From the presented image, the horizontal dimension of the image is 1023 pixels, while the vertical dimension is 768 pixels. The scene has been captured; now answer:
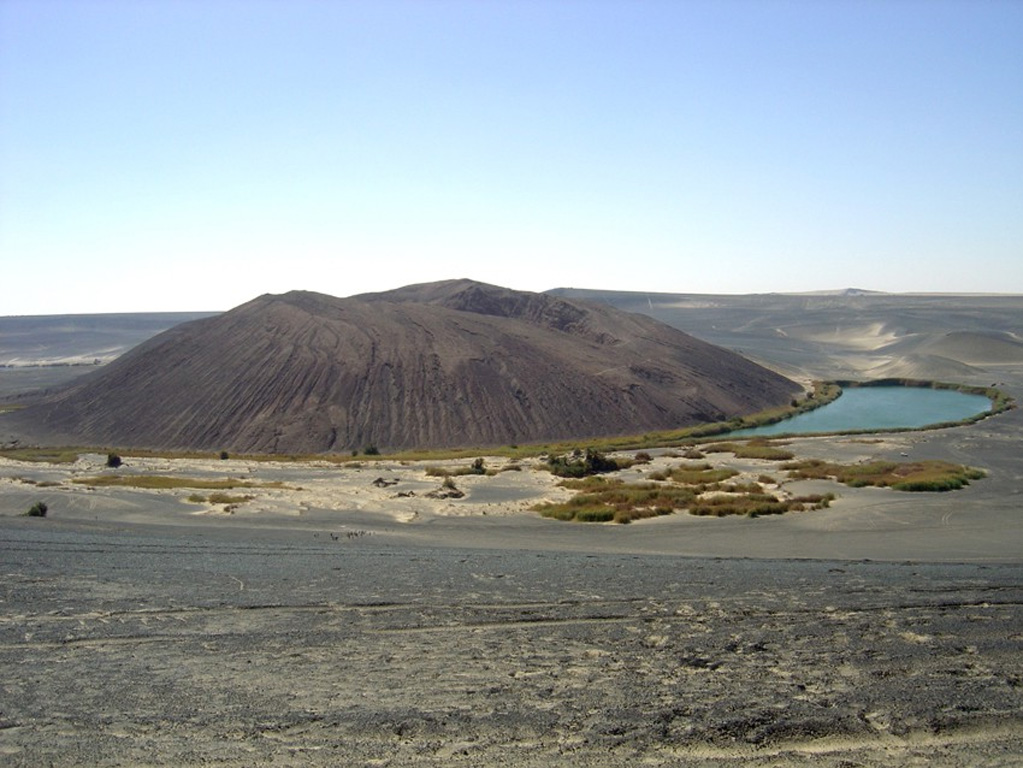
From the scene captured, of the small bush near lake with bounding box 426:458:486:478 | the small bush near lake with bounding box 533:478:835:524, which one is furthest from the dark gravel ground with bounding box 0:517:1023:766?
the small bush near lake with bounding box 426:458:486:478

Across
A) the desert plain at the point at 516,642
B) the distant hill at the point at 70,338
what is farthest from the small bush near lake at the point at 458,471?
the distant hill at the point at 70,338

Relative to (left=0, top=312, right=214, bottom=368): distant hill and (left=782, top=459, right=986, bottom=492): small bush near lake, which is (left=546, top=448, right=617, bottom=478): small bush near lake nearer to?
(left=782, top=459, right=986, bottom=492): small bush near lake

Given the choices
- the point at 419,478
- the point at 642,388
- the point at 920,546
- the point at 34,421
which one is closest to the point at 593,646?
the point at 920,546

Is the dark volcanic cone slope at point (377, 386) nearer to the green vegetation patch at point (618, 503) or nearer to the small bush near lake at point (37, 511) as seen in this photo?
the green vegetation patch at point (618, 503)

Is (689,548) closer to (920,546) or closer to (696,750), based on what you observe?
(920,546)

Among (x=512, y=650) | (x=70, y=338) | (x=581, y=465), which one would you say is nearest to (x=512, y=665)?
(x=512, y=650)
